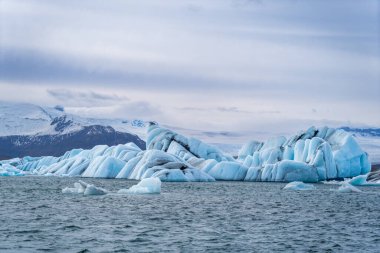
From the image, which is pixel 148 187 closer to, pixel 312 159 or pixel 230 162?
pixel 230 162

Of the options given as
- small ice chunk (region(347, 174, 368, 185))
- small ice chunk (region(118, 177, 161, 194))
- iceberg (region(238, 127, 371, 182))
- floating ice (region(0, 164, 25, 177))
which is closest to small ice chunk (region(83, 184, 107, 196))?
small ice chunk (region(118, 177, 161, 194))

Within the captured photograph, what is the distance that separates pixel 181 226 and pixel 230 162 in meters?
59.7

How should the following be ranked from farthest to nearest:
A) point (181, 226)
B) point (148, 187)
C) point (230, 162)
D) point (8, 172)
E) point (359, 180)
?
point (8, 172) → point (230, 162) → point (359, 180) → point (148, 187) → point (181, 226)

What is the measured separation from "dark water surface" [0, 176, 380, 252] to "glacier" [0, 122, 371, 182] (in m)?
34.4

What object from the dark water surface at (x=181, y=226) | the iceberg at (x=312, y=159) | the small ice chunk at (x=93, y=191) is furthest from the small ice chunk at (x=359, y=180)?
the small ice chunk at (x=93, y=191)

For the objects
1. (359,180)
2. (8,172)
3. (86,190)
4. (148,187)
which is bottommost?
(8,172)

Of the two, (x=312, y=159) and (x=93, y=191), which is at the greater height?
(x=312, y=159)

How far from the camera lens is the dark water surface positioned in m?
23.9

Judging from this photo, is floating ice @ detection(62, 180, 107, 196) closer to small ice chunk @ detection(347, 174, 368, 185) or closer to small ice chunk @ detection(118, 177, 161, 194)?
small ice chunk @ detection(118, 177, 161, 194)

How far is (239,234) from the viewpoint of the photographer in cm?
2769

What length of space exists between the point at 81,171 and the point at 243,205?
60.2 m

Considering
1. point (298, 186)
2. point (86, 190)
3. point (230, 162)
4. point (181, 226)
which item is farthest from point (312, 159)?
point (181, 226)

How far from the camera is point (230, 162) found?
294ft

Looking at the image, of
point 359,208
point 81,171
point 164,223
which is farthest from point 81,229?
point 81,171
